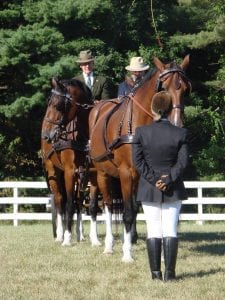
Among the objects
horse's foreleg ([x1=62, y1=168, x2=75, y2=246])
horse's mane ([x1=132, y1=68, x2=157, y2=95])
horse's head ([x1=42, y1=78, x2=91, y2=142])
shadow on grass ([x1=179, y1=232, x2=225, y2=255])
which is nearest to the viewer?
horse's mane ([x1=132, y1=68, x2=157, y2=95])

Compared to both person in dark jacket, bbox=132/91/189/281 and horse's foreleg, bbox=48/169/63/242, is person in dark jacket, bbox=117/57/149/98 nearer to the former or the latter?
horse's foreleg, bbox=48/169/63/242

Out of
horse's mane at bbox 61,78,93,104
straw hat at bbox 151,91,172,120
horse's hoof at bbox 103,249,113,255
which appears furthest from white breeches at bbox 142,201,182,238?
horse's mane at bbox 61,78,93,104

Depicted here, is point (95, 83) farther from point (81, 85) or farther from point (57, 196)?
point (57, 196)

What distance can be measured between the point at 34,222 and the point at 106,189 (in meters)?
13.8

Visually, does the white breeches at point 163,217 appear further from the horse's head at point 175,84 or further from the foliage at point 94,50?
the foliage at point 94,50

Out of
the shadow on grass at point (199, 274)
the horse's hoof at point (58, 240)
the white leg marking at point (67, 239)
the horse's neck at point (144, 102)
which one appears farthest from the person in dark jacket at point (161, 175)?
the horse's hoof at point (58, 240)

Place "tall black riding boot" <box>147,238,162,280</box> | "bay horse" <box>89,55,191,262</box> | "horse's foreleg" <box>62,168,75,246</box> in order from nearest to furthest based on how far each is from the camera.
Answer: "tall black riding boot" <box>147,238,162,280</box>, "bay horse" <box>89,55,191,262</box>, "horse's foreleg" <box>62,168,75,246</box>

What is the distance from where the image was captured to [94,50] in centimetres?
2970

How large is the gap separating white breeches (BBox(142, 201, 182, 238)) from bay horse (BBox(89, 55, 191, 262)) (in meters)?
1.23

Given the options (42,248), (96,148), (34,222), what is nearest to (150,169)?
(96,148)

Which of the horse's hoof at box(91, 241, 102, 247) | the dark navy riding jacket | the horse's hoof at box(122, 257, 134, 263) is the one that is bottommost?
the horse's hoof at box(91, 241, 102, 247)

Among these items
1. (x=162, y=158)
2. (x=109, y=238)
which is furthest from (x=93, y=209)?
(x=162, y=158)

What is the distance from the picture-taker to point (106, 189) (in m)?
11.9

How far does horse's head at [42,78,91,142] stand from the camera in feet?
40.1
